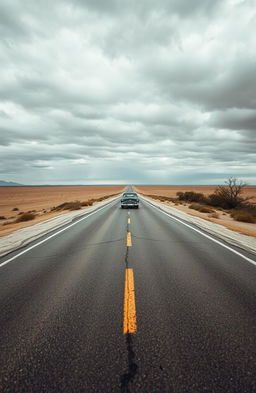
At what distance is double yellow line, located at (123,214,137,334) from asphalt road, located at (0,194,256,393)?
21 millimetres

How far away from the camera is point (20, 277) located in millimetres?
4684

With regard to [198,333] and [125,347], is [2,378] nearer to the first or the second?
[125,347]

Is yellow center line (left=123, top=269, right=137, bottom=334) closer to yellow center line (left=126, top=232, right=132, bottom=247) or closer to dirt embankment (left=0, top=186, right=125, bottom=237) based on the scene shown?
yellow center line (left=126, top=232, right=132, bottom=247)

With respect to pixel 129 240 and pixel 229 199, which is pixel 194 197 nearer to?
pixel 229 199

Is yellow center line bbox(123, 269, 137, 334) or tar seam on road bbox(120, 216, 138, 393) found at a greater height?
tar seam on road bbox(120, 216, 138, 393)

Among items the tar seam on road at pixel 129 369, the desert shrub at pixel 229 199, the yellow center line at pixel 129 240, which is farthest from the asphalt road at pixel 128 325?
the desert shrub at pixel 229 199

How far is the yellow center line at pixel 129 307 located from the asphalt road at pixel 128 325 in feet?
0.07

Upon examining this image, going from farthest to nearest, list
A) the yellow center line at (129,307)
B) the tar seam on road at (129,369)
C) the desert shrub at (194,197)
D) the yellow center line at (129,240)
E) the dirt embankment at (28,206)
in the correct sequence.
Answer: the desert shrub at (194,197) < the dirt embankment at (28,206) < the yellow center line at (129,240) < the yellow center line at (129,307) < the tar seam on road at (129,369)

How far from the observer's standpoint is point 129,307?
3367 mm

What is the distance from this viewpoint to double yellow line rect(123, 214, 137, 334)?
112 inches

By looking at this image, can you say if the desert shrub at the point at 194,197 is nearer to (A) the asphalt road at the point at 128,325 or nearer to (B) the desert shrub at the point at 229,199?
(B) the desert shrub at the point at 229,199

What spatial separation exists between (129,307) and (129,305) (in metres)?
0.05

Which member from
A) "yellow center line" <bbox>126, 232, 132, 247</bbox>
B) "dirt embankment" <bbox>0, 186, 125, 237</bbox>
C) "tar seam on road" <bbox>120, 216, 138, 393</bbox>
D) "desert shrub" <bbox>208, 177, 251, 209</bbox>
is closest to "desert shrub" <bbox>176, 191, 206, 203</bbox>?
"desert shrub" <bbox>208, 177, 251, 209</bbox>

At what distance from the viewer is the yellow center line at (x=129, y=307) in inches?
112
